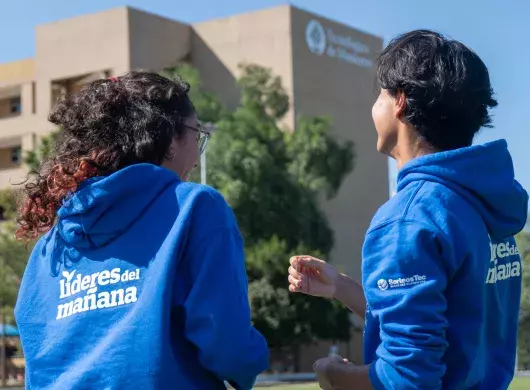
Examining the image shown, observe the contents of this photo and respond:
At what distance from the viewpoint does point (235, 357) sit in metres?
2.60

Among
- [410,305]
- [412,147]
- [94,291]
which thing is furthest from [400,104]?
[94,291]

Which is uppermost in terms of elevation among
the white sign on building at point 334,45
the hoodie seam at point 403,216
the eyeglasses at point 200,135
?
the white sign on building at point 334,45

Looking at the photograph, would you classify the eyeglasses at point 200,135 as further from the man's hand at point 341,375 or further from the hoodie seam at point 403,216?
the man's hand at point 341,375

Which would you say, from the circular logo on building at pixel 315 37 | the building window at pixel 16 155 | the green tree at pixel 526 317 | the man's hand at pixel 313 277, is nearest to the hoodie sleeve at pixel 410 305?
the man's hand at pixel 313 277

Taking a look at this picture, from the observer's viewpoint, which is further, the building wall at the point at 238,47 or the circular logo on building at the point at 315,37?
the circular logo on building at the point at 315,37

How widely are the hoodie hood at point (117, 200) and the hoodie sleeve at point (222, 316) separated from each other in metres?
0.21

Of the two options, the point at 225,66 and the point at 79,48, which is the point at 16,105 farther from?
Result: the point at 225,66

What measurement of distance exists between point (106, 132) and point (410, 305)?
0.99 m

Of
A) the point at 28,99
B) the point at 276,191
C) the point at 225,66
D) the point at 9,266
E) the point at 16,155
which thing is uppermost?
the point at 225,66

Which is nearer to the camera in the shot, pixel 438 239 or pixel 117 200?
pixel 438 239

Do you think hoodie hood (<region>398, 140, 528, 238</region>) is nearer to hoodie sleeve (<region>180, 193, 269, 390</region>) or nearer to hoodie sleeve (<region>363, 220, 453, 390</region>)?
hoodie sleeve (<region>363, 220, 453, 390</region>)

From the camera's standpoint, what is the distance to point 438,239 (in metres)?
2.54

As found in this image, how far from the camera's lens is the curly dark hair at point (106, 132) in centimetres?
289

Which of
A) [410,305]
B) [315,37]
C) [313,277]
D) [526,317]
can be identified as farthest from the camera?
[315,37]
